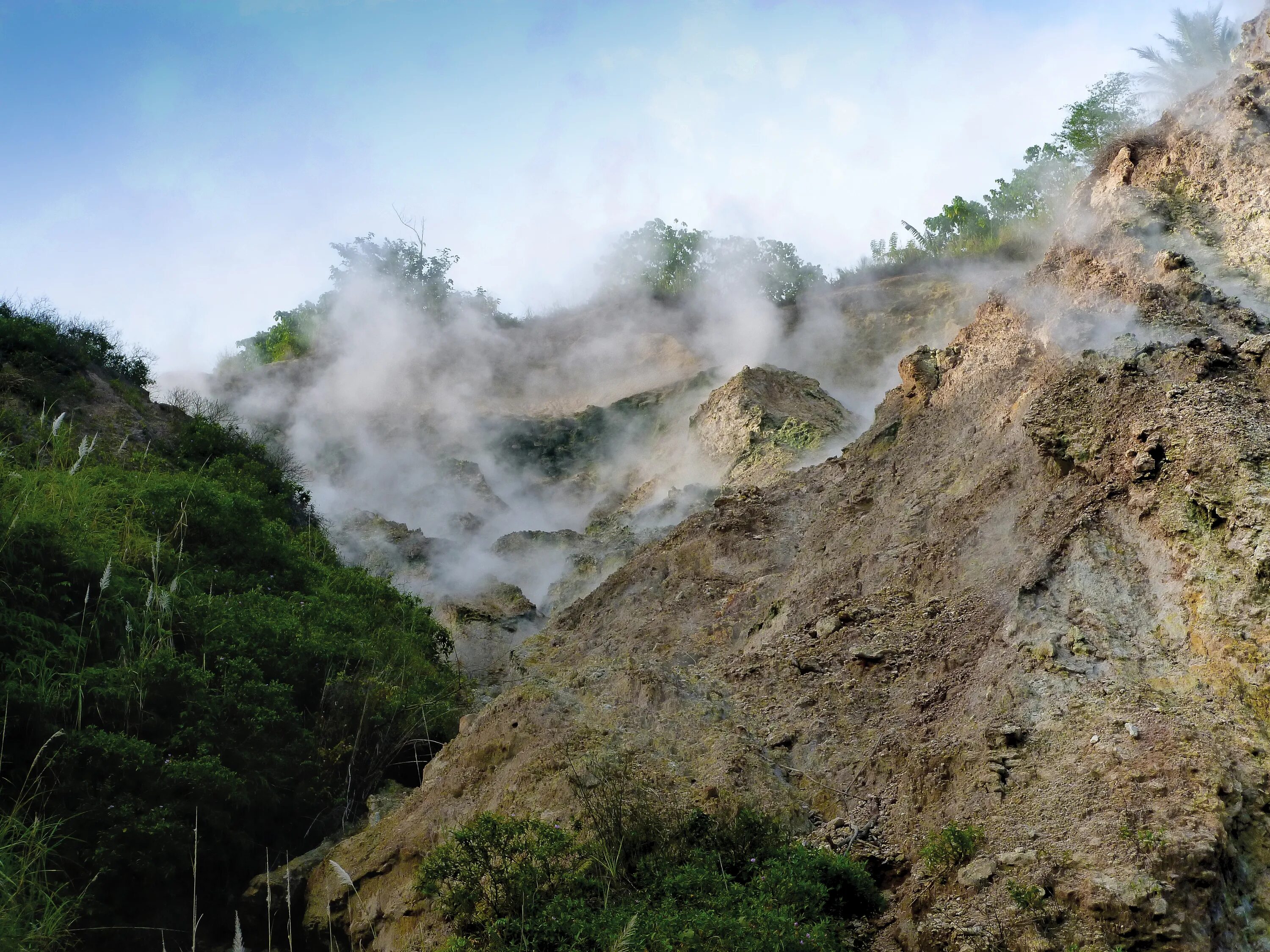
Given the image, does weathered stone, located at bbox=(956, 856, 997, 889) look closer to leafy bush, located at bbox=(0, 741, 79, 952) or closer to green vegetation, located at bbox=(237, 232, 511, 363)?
leafy bush, located at bbox=(0, 741, 79, 952)

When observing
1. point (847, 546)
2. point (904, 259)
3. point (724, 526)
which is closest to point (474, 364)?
point (904, 259)

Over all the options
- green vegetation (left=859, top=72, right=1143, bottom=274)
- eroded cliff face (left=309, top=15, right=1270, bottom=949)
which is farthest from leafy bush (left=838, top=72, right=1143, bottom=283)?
eroded cliff face (left=309, top=15, right=1270, bottom=949)

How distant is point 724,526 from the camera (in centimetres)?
1179

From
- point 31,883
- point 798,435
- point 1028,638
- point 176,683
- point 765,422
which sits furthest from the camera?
point 765,422

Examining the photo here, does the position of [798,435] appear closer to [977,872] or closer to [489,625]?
[489,625]

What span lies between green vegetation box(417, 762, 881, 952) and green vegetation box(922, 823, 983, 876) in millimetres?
Result: 341

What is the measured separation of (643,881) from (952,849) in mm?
1639

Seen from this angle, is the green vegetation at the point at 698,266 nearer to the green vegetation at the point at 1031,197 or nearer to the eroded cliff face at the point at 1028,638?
the green vegetation at the point at 1031,197

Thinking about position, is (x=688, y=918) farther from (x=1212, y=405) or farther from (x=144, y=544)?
(x=144, y=544)

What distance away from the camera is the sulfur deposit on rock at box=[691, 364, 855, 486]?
17031mm

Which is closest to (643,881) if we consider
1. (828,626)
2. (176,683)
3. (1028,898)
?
(1028,898)

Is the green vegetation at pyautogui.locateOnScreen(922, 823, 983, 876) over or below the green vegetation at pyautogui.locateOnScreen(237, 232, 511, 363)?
below

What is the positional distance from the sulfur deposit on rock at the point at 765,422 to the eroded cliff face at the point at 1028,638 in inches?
208

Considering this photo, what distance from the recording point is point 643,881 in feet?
19.0
